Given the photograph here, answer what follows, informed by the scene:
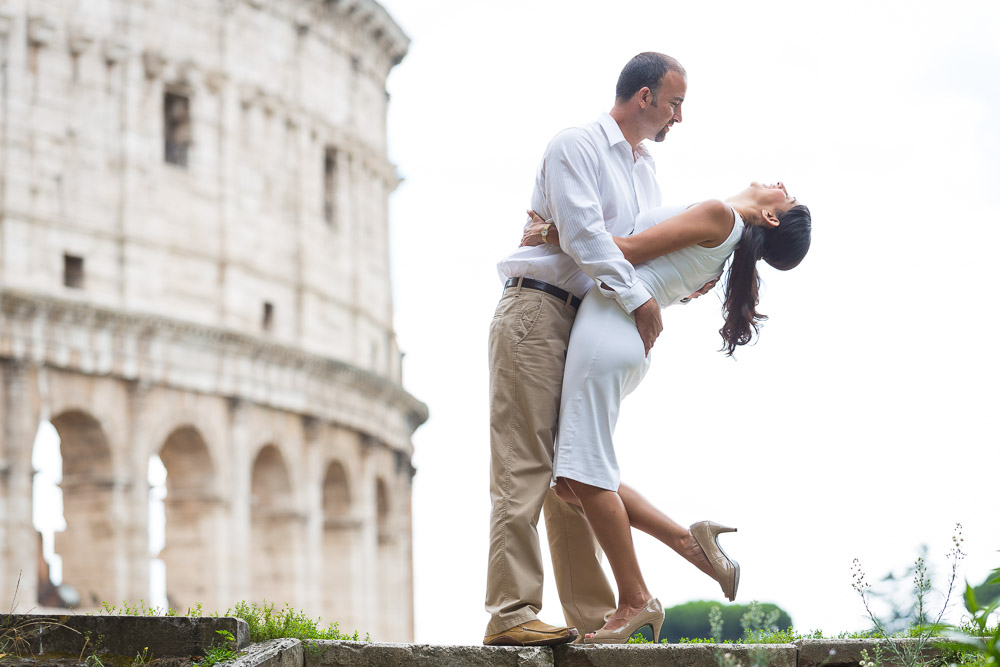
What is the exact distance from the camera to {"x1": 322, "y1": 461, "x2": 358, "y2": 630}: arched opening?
29.8 metres

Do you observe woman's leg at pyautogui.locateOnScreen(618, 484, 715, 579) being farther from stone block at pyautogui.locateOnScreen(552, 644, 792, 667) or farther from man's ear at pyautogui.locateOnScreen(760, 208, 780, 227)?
man's ear at pyautogui.locateOnScreen(760, 208, 780, 227)

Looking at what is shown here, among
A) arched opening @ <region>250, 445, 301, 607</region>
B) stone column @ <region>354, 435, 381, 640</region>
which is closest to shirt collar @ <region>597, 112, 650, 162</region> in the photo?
arched opening @ <region>250, 445, 301, 607</region>

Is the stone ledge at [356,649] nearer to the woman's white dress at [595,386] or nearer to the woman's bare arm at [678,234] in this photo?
the woman's white dress at [595,386]

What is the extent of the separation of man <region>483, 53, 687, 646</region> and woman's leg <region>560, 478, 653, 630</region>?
154 mm

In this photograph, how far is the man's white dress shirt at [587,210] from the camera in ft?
16.4

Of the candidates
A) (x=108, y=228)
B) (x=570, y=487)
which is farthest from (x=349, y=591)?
(x=570, y=487)

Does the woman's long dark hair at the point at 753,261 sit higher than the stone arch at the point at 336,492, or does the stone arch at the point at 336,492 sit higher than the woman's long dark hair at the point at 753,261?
the stone arch at the point at 336,492

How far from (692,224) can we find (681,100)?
472 millimetres

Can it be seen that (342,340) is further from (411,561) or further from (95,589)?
(95,589)

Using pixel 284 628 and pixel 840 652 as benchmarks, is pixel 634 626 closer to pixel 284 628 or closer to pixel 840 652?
pixel 840 652

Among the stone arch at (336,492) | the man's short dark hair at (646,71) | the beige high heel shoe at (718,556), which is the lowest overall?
the beige high heel shoe at (718,556)

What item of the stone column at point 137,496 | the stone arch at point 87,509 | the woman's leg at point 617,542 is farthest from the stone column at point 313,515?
the woman's leg at point 617,542

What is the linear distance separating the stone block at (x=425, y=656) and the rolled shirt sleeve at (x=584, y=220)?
3.77 ft

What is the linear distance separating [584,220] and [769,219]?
2.41 ft
